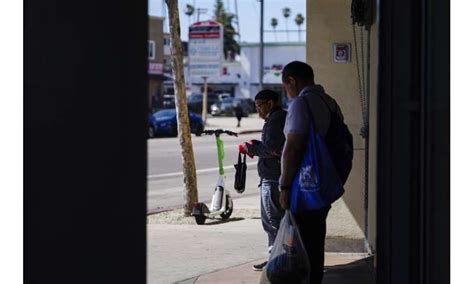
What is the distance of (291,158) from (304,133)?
20 centimetres

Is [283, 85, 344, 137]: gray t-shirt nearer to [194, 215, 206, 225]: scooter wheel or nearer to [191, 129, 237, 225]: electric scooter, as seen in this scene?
[191, 129, 237, 225]: electric scooter

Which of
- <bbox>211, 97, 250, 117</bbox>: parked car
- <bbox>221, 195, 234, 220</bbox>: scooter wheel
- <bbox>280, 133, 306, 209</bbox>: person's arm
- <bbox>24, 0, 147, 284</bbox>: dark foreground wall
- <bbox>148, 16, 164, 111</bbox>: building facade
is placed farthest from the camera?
<bbox>148, 16, 164, 111</bbox>: building facade

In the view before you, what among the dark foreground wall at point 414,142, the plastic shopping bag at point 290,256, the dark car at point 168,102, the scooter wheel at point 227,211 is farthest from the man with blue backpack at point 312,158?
the dark car at point 168,102

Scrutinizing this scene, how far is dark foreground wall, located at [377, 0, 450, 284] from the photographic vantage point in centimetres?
470

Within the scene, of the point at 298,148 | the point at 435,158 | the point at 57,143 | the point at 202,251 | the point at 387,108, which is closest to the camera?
the point at 57,143

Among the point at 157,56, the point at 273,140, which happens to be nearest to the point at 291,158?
the point at 273,140

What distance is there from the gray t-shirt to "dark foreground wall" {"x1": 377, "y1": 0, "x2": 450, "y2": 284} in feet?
1.96

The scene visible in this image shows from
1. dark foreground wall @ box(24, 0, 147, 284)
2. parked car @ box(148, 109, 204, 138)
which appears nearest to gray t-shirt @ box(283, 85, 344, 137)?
dark foreground wall @ box(24, 0, 147, 284)

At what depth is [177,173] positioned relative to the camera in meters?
19.6

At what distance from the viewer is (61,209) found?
3.96m

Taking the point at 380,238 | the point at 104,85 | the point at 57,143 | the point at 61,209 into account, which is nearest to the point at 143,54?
the point at 104,85

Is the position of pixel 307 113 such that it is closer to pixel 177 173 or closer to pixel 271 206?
pixel 271 206

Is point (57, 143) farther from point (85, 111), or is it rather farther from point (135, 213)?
point (135, 213)

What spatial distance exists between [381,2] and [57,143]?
239cm
